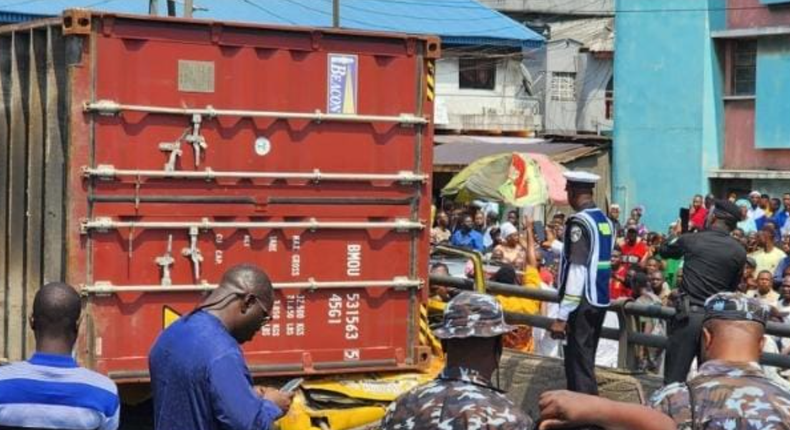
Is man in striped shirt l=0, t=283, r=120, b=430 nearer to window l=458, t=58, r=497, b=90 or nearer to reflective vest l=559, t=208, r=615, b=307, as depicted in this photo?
reflective vest l=559, t=208, r=615, b=307

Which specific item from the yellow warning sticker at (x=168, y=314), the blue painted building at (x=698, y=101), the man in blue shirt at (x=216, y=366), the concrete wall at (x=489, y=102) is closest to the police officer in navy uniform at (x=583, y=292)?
the yellow warning sticker at (x=168, y=314)

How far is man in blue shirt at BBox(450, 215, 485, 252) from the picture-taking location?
71.7ft

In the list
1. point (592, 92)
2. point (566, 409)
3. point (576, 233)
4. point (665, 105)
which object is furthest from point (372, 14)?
point (566, 409)

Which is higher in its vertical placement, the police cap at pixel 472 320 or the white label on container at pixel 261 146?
the white label on container at pixel 261 146

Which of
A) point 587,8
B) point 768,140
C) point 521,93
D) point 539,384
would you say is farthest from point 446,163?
point 539,384

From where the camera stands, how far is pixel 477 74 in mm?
44219

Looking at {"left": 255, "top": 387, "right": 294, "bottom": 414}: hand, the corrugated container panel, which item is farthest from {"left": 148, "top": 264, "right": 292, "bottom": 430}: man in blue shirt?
the corrugated container panel

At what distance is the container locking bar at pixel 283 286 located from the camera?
387 inches

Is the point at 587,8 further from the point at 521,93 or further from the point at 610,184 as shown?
the point at 610,184

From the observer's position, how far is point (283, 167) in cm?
1031

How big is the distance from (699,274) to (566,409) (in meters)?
6.05

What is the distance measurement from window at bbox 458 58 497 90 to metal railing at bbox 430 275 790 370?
3196 cm

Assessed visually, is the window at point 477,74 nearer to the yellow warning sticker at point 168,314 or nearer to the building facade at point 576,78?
the building facade at point 576,78

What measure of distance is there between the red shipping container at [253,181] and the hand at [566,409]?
5.81 meters
